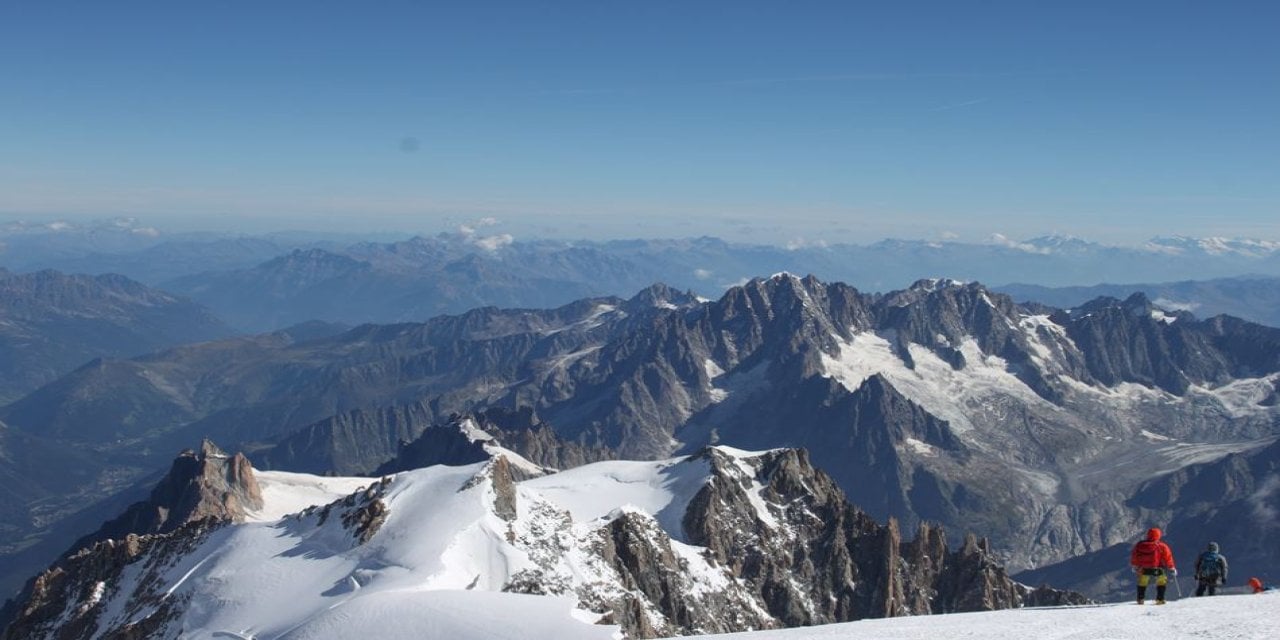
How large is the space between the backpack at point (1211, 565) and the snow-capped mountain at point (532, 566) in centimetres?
3701

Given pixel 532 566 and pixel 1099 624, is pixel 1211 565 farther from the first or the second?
pixel 532 566

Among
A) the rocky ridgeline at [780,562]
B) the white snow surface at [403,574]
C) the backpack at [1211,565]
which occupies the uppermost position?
the backpack at [1211,565]

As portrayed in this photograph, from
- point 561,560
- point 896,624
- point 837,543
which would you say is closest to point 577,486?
point 837,543

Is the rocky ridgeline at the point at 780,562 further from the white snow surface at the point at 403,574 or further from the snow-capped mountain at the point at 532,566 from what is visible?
the white snow surface at the point at 403,574

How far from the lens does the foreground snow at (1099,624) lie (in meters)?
39.1

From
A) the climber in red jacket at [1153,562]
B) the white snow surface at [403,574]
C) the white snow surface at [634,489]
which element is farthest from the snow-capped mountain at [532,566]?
the climber in red jacket at [1153,562]

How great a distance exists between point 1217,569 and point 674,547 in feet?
276

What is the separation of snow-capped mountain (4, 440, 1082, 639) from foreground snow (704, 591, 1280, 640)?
22509mm

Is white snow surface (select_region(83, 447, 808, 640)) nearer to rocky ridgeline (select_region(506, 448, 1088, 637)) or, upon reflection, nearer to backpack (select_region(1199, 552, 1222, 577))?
rocky ridgeline (select_region(506, 448, 1088, 637))

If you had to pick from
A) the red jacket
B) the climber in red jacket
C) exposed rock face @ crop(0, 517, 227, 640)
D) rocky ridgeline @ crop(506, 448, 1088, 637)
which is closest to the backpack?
the climber in red jacket

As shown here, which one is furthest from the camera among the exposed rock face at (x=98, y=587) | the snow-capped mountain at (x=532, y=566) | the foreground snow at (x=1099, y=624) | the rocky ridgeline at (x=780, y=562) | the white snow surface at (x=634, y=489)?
the white snow surface at (x=634, y=489)

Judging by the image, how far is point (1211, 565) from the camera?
50719 mm

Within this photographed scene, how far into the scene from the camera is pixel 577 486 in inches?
6329

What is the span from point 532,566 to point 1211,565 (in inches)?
2634
